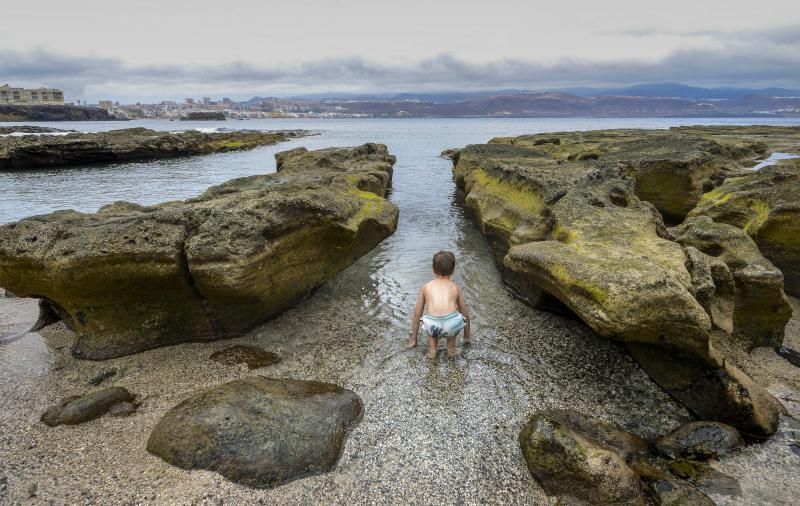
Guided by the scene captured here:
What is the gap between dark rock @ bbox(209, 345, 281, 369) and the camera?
22.9ft

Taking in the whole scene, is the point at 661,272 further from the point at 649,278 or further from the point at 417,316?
the point at 417,316

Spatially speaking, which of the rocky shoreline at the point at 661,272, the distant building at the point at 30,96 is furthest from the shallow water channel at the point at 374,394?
the distant building at the point at 30,96

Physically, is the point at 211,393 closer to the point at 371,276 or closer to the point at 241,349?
the point at 241,349

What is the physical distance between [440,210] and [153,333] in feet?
44.8

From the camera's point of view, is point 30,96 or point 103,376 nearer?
point 103,376

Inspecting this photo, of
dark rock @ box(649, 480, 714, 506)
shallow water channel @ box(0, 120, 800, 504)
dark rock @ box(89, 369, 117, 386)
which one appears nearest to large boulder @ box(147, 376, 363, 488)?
shallow water channel @ box(0, 120, 800, 504)

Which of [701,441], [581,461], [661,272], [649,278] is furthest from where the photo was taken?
[661,272]

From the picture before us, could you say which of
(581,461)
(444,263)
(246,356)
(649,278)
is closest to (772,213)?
(649,278)

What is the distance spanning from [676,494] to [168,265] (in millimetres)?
6645

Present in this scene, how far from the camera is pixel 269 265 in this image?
747 centimetres

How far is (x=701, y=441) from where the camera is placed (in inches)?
202

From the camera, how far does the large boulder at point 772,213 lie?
352 inches

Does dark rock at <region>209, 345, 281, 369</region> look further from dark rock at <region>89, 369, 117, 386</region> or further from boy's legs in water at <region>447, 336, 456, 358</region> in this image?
boy's legs in water at <region>447, 336, 456, 358</region>

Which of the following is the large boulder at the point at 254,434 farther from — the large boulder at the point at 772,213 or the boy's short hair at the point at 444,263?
the large boulder at the point at 772,213
